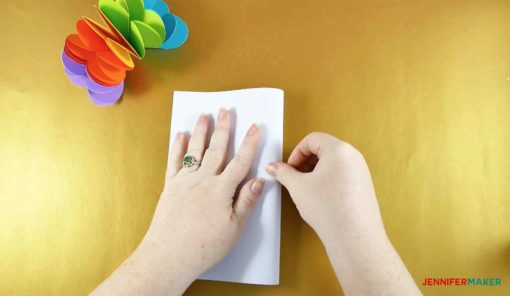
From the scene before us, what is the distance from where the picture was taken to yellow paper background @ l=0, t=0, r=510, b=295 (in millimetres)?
649

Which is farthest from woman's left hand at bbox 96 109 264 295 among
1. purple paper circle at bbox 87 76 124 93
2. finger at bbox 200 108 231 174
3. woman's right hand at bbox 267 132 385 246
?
purple paper circle at bbox 87 76 124 93

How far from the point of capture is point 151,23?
680 mm

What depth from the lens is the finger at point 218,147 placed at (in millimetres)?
647

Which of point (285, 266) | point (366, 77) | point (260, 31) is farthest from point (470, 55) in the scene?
point (285, 266)

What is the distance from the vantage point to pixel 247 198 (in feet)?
2.02

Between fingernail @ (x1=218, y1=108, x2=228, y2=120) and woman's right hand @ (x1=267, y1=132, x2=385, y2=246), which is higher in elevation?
fingernail @ (x1=218, y1=108, x2=228, y2=120)

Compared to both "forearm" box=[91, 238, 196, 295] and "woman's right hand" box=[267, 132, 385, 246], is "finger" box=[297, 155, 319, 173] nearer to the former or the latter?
"woman's right hand" box=[267, 132, 385, 246]

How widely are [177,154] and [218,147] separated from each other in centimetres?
9

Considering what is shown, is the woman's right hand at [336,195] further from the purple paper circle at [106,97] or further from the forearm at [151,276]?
the purple paper circle at [106,97]

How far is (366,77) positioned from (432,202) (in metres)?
0.28

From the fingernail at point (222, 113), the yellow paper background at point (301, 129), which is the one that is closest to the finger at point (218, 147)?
the fingernail at point (222, 113)

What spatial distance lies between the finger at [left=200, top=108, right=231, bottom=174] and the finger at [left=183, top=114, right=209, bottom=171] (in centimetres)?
2

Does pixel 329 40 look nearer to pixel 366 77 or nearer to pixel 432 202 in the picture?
pixel 366 77

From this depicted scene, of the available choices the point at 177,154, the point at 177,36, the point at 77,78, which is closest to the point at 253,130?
the point at 177,154
